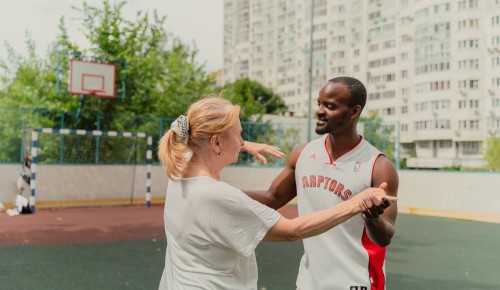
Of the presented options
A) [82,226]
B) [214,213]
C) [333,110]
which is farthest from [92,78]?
[214,213]

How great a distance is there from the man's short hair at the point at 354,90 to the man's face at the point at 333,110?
19 mm

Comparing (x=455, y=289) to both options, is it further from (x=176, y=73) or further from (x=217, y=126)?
(x=176, y=73)

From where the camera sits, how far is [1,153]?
1516cm

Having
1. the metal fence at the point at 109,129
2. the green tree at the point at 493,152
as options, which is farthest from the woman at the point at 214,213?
the green tree at the point at 493,152

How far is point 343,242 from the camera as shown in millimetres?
2611

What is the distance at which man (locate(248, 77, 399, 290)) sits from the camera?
2.58 m

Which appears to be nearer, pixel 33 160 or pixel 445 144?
pixel 33 160

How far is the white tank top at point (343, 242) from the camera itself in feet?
8.48

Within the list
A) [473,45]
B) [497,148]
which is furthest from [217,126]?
[473,45]

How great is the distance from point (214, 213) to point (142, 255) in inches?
254

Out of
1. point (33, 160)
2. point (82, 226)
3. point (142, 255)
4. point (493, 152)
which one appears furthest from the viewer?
point (493, 152)

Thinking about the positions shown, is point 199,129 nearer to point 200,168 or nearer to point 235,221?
point 200,168

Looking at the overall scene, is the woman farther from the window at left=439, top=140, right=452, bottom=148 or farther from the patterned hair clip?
the window at left=439, top=140, right=452, bottom=148

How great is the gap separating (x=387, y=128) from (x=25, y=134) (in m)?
10.1
